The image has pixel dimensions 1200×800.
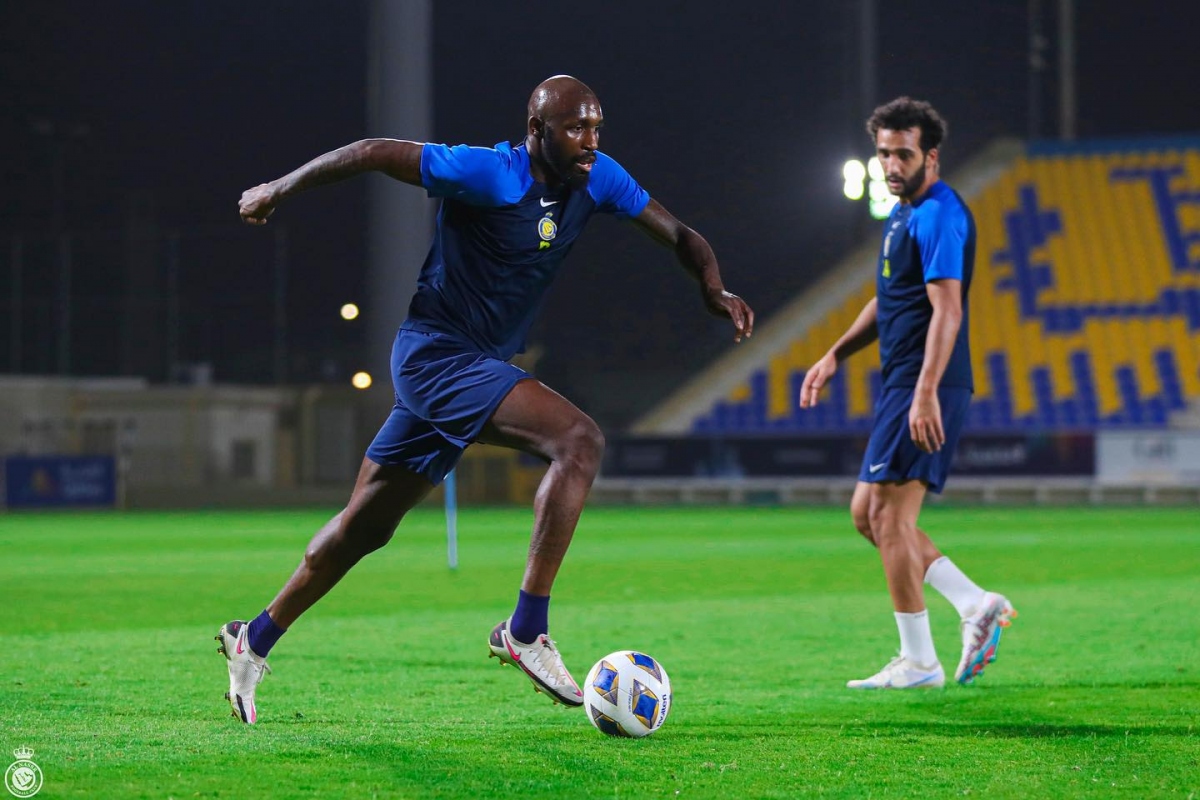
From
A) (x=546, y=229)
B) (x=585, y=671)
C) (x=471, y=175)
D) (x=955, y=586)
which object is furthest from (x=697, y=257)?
(x=585, y=671)

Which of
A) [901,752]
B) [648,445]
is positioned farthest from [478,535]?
[901,752]

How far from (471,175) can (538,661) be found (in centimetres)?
148

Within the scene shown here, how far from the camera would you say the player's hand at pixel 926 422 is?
5.64m

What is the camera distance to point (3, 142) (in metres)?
36.2

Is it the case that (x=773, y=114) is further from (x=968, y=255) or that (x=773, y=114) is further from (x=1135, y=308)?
(x=968, y=255)

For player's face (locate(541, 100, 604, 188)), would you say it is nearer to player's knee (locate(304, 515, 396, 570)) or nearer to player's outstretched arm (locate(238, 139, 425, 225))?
player's outstretched arm (locate(238, 139, 425, 225))

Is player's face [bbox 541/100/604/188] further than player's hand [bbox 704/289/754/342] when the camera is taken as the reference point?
No

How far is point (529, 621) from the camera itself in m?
4.62

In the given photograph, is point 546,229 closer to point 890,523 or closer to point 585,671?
point 890,523

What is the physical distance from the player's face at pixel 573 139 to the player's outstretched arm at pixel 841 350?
1.83m

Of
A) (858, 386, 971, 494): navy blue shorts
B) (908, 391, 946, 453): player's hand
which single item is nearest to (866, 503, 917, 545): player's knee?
(858, 386, 971, 494): navy blue shorts

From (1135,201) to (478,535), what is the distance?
19.2m

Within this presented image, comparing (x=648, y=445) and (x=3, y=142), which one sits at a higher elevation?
(x=3, y=142)

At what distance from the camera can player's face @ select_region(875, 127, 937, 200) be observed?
5957mm
